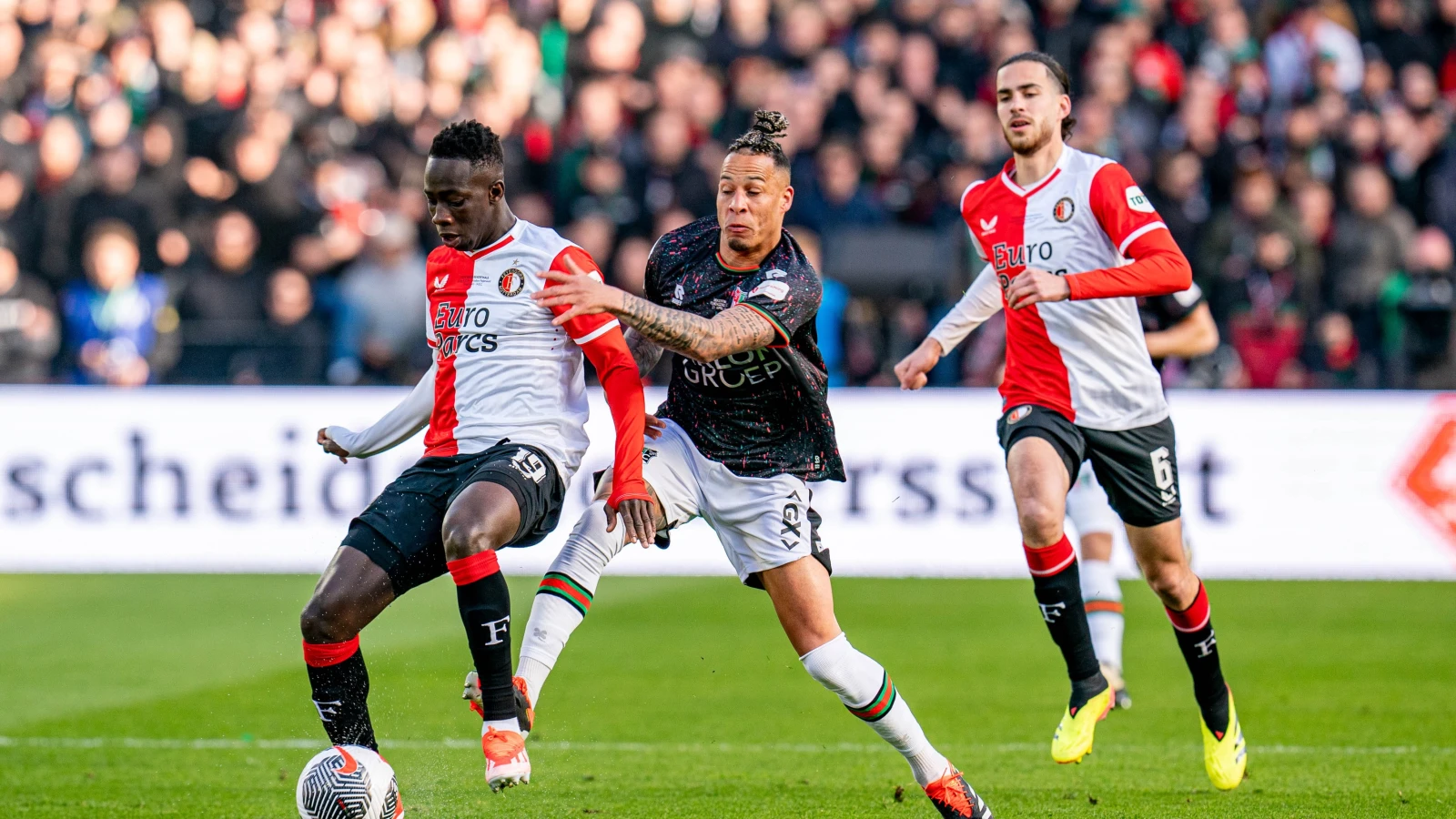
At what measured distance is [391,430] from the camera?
244 inches

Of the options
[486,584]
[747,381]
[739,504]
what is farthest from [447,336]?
[739,504]

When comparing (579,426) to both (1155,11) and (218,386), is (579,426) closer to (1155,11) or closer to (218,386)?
(218,386)

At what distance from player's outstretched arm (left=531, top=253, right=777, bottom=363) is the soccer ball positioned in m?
1.60

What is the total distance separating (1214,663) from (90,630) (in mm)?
7108

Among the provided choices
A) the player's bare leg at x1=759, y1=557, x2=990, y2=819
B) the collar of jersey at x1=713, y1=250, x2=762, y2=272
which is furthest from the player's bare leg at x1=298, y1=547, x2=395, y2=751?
the collar of jersey at x1=713, y1=250, x2=762, y2=272

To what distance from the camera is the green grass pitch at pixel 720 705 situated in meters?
6.58

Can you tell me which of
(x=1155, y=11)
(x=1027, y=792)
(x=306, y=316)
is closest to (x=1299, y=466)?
(x=1155, y=11)

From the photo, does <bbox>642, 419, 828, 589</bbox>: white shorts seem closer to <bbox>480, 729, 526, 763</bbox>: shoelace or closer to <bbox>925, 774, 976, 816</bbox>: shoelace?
<bbox>925, 774, 976, 816</bbox>: shoelace

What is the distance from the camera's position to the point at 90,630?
35.4 feet

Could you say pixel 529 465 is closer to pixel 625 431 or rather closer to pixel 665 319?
pixel 625 431

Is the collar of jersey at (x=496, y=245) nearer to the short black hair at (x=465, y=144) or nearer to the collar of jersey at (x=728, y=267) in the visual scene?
the short black hair at (x=465, y=144)

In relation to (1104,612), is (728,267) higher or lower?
higher

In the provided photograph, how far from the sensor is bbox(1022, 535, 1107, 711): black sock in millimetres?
6441

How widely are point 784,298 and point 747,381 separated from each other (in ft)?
1.42
